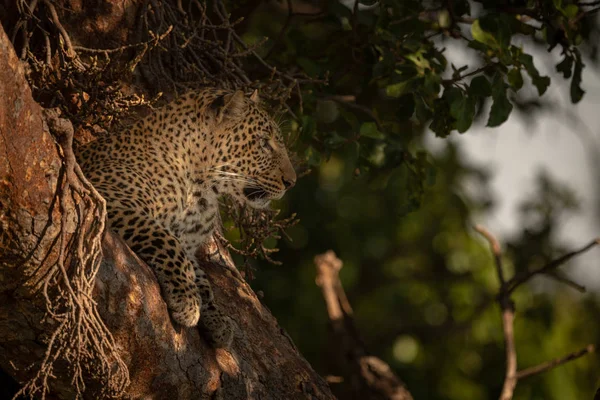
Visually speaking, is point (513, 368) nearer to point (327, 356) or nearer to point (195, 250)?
point (195, 250)

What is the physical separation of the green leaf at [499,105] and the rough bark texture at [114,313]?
5.96 feet

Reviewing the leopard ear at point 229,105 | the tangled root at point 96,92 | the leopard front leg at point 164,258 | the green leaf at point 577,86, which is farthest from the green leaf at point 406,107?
the leopard front leg at point 164,258

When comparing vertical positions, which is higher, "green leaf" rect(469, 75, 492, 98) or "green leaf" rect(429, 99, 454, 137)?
"green leaf" rect(469, 75, 492, 98)

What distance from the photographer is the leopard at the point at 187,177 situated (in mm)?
4520

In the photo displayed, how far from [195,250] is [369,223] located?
1133 centimetres

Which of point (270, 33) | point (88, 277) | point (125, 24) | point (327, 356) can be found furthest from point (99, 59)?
point (327, 356)

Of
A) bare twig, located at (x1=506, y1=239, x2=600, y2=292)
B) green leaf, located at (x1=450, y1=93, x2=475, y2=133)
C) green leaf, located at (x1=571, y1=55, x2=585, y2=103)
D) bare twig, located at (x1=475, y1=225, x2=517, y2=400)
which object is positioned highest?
green leaf, located at (x1=450, y1=93, x2=475, y2=133)

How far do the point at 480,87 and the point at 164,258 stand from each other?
2268 millimetres

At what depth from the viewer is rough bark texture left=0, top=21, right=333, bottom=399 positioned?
3.54 m

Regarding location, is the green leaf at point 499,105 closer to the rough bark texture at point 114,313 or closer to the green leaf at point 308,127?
the green leaf at point 308,127

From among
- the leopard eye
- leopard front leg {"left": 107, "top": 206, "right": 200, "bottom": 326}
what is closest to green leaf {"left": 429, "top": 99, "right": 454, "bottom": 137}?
the leopard eye

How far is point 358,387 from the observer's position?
7.51 meters

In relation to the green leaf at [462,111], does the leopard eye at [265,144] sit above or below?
below

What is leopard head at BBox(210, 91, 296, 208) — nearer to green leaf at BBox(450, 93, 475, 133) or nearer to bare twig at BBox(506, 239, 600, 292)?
green leaf at BBox(450, 93, 475, 133)
